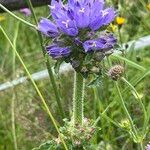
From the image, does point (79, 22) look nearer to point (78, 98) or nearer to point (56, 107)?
point (78, 98)

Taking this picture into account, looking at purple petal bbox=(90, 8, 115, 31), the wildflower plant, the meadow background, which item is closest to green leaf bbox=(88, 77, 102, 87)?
the wildflower plant

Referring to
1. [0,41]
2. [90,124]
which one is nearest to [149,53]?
[0,41]

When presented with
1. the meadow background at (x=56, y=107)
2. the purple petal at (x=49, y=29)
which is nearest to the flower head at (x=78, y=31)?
the purple petal at (x=49, y=29)

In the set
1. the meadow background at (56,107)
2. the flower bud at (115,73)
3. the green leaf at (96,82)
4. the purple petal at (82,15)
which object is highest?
the purple petal at (82,15)

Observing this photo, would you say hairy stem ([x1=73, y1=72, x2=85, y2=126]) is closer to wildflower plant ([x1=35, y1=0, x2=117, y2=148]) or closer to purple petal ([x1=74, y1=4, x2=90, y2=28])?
wildflower plant ([x1=35, y1=0, x2=117, y2=148])

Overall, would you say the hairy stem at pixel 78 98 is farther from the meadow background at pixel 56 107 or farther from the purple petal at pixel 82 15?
the meadow background at pixel 56 107

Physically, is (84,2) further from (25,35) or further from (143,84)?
(25,35)
